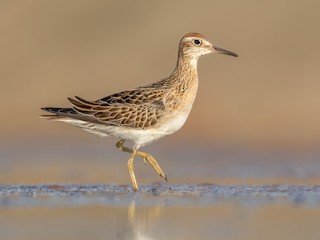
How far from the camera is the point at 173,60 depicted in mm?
34219

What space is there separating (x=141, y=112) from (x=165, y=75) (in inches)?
568

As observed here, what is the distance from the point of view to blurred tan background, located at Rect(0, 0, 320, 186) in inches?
894

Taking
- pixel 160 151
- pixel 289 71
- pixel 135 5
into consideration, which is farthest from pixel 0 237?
pixel 135 5

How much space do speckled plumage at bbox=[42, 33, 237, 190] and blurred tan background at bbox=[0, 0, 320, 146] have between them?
7519 mm

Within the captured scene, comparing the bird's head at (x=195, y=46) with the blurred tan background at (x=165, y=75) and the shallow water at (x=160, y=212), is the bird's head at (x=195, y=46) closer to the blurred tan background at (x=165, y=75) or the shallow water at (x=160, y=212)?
the blurred tan background at (x=165, y=75)

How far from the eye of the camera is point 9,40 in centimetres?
3609

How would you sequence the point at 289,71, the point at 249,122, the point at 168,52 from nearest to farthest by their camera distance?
the point at 249,122, the point at 289,71, the point at 168,52

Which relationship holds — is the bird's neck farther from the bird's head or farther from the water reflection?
the water reflection

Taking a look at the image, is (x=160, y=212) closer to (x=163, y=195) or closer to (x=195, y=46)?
(x=163, y=195)

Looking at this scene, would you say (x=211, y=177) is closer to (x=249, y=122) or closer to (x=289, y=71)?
(x=249, y=122)

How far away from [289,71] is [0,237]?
67.9ft

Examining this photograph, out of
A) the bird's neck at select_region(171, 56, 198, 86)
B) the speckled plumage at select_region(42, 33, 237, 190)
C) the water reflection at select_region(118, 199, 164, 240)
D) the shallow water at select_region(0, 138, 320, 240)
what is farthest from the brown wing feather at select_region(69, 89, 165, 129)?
the water reflection at select_region(118, 199, 164, 240)

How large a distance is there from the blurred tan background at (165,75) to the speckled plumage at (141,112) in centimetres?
139

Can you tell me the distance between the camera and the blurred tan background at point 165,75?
22.7m
